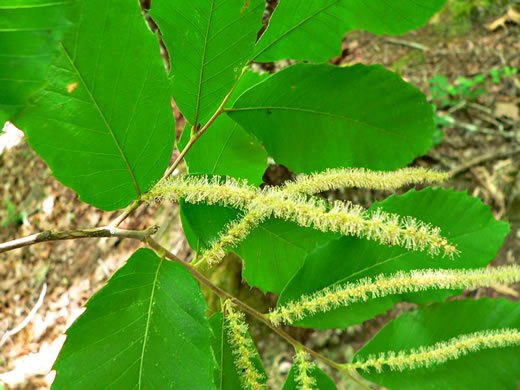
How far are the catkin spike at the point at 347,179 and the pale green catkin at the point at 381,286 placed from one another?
0.22 meters

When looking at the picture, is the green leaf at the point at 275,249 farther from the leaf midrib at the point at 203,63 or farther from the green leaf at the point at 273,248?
the leaf midrib at the point at 203,63

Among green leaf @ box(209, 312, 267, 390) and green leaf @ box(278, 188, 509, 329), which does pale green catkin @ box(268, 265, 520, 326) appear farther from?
green leaf @ box(209, 312, 267, 390)

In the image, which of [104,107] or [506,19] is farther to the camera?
[506,19]

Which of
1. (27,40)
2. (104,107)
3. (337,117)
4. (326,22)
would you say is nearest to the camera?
(27,40)

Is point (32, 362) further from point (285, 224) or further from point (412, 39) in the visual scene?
point (412, 39)

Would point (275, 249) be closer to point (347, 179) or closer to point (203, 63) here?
point (347, 179)

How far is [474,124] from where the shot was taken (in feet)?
9.86

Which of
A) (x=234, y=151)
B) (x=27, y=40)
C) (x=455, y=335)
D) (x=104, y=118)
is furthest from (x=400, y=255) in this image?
(x=27, y=40)

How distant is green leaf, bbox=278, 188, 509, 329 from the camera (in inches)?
35.4

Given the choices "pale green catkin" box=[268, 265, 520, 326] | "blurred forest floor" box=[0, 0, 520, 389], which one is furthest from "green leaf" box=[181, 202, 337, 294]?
"blurred forest floor" box=[0, 0, 520, 389]

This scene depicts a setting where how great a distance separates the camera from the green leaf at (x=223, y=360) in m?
0.93

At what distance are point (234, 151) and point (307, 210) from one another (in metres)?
0.38

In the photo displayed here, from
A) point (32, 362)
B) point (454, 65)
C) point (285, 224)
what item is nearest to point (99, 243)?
point (32, 362)

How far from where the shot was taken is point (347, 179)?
875 millimetres
